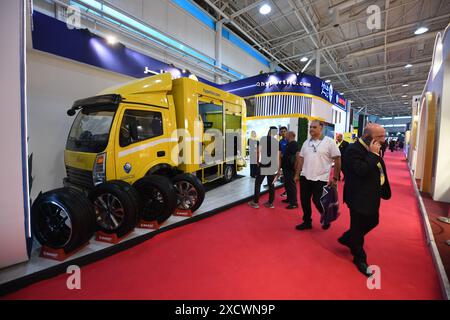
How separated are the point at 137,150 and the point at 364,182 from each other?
3.08 metres

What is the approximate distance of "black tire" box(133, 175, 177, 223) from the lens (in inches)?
125

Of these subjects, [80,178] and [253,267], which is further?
[80,178]

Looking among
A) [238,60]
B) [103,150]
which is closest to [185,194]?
[103,150]

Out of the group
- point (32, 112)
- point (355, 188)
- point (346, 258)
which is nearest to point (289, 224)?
point (346, 258)

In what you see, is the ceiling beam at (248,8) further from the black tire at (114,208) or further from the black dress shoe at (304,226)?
the black tire at (114,208)

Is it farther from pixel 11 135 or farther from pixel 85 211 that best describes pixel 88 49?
pixel 85 211

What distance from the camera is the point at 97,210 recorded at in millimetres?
2979

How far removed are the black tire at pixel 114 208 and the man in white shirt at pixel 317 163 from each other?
2.43 m

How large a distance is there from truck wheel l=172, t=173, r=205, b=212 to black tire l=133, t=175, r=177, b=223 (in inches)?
20.7

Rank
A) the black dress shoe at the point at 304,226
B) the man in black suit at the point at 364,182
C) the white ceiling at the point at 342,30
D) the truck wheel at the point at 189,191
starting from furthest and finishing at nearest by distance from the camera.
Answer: the white ceiling at the point at 342,30
the truck wheel at the point at 189,191
the black dress shoe at the point at 304,226
the man in black suit at the point at 364,182

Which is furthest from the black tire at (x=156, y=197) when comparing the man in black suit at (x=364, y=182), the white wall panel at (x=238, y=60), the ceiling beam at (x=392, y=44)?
the ceiling beam at (x=392, y=44)

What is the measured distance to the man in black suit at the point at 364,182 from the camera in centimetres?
217
